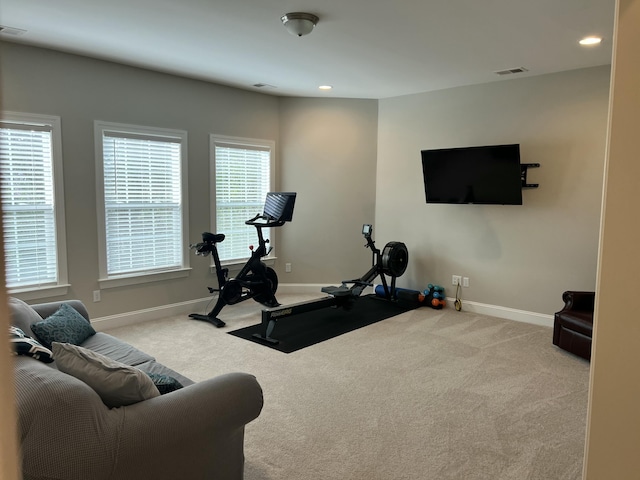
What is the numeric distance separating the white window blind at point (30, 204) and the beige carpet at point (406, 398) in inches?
38.0

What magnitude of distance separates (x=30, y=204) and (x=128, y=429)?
10.5ft

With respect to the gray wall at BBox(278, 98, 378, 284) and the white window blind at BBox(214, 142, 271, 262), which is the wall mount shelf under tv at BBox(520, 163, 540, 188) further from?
Result: the white window blind at BBox(214, 142, 271, 262)

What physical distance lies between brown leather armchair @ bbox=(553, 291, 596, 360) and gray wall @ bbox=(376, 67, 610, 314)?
0.65 m

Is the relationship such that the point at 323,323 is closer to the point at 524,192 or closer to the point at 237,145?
the point at 237,145

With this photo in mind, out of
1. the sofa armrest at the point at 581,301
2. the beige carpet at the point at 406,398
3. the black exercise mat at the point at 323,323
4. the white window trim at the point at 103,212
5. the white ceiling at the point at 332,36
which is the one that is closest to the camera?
the beige carpet at the point at 406,398

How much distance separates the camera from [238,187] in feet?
19.3

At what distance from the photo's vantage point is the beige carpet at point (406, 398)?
2.48m

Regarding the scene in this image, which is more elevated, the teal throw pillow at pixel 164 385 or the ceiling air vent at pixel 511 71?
the ceiling air vent at pixel 511 71

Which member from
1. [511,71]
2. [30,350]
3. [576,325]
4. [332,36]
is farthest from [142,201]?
[576,325]

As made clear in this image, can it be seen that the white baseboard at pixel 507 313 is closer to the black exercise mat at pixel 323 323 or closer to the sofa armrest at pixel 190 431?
the black exercise mat at pixel 323 323

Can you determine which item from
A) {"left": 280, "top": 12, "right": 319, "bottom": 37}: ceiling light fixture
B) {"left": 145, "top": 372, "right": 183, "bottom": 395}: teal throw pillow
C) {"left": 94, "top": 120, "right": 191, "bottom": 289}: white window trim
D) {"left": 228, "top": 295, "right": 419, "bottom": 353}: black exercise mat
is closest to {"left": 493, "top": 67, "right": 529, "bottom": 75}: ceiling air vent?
{"left": 280, "top": 12, "right": 319, "bottom": 37}: ceiling light fixture

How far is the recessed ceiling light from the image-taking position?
3.65 metres

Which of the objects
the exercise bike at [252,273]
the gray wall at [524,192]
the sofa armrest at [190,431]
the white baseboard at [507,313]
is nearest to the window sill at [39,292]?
the exercise bike at [252,273]

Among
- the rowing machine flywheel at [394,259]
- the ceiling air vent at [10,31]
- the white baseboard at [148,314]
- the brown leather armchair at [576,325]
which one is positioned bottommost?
the white baseboard at [148,314]
